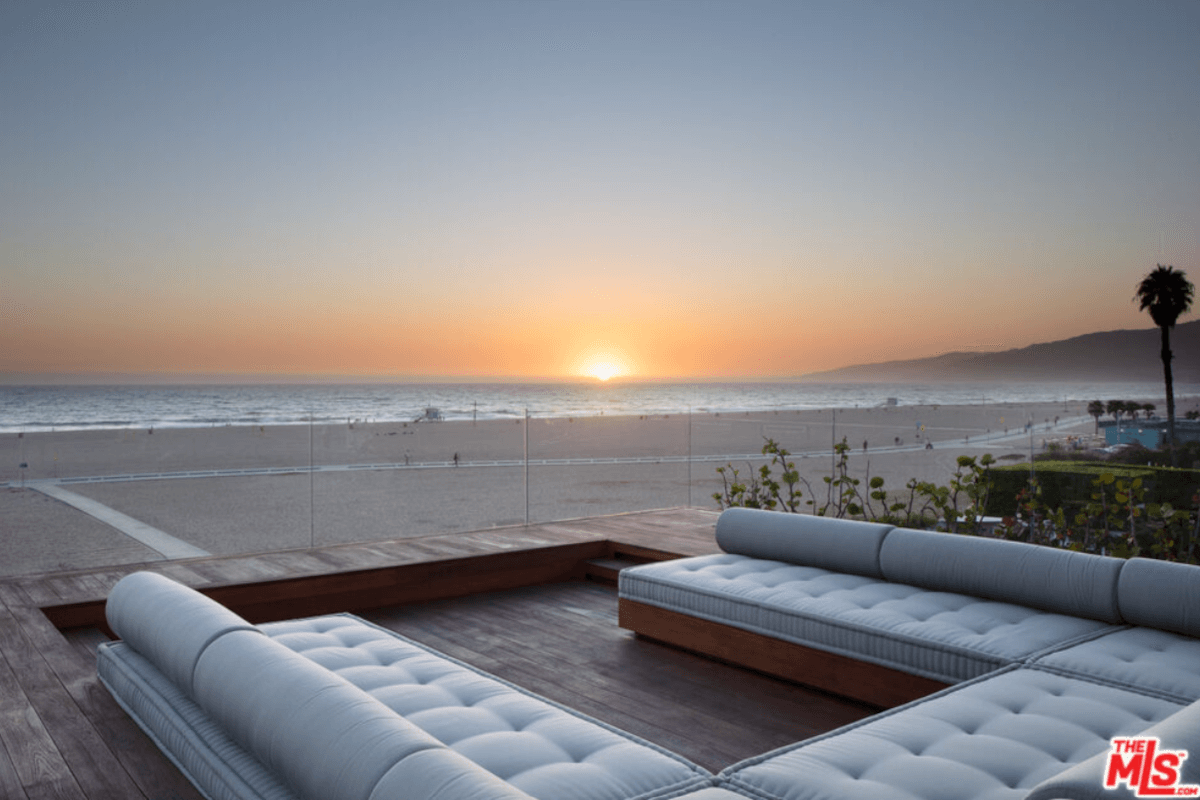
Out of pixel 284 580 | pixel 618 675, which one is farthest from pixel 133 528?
pixel 618 675

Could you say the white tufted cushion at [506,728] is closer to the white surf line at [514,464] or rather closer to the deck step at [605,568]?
the deck step at [605,568]

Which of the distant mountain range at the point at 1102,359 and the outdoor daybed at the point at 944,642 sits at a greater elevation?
the distant mountain range at the point at 1102,359

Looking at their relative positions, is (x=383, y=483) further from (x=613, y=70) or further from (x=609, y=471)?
(x=613, y=70)

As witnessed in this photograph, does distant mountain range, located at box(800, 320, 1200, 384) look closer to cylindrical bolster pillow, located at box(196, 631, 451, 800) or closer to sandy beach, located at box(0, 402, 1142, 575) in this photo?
sandy beach, located at box(0, 402, 1142, 575)

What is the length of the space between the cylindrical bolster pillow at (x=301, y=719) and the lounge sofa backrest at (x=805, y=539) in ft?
7.45

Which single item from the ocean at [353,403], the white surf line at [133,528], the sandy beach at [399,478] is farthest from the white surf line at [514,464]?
the ocean at [353,403]

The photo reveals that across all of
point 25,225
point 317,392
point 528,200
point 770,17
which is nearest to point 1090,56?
point 770,17

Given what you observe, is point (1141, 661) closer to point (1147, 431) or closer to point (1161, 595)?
point (1161, 595)

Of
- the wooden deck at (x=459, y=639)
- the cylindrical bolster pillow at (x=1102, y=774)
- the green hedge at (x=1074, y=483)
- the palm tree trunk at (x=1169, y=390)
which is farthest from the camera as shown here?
the palm tree trunk at (x=1169, y=390)

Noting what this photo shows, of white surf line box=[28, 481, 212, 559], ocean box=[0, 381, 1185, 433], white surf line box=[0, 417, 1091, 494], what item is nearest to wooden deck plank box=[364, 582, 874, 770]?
white surf line box=[0, 417, 1091, 494]

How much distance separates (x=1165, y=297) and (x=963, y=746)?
7.89m

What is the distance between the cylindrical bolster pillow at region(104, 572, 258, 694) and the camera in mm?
2043

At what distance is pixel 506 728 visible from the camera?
6.13 feet

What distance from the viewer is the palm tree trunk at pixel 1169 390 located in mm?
4838
